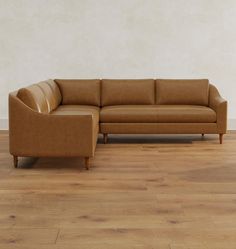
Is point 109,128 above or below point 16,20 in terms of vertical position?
below

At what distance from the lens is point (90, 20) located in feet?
21.8

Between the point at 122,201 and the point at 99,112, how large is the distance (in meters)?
2.66

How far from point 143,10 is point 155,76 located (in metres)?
1.02

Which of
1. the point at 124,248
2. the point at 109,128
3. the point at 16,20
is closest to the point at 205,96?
the point at 109,128

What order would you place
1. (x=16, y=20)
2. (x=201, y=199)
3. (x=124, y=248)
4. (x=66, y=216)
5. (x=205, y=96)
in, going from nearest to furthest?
(x=124, y=248) → (x=66, y=216) → (x=201, y=199) → (x=205, y=96) → (x=16, y=20)

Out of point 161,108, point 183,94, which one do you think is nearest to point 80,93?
point 161,108

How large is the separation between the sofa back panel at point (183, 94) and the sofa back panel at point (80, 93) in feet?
2.96

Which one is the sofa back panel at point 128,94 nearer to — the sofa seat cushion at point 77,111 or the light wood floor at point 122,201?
the sofa seat cushion at point 77,111

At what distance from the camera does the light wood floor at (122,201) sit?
98.3 inches

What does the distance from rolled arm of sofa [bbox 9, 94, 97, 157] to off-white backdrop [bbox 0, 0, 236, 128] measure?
8.65 ft

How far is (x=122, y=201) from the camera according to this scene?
126 inches

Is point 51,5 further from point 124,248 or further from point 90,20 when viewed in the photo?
point 124,248

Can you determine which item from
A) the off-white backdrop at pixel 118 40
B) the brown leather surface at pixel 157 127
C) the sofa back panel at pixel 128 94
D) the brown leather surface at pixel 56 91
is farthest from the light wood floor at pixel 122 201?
the off-white backdrop at pixel 118 40

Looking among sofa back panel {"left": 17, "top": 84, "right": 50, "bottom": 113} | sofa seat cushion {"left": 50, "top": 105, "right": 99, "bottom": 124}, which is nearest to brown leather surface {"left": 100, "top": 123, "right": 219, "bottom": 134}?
sofa seat cushion {"left": 50, "top": 105, "right": 99, "bottom": 124}
